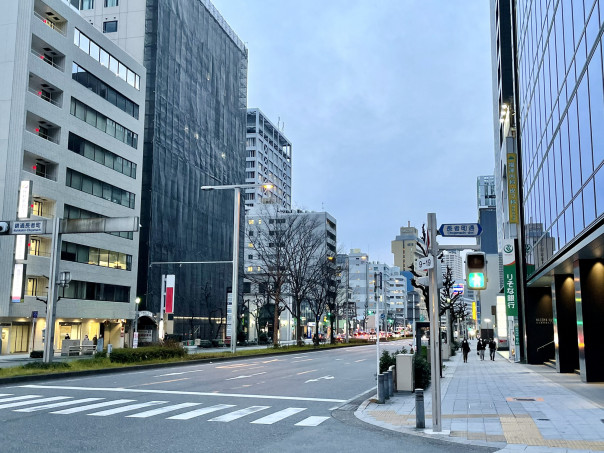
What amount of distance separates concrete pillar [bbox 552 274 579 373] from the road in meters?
11.7

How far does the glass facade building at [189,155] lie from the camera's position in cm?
7031

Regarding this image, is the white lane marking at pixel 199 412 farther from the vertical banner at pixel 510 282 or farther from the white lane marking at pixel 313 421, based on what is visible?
the vertical banner at pixel 510 282

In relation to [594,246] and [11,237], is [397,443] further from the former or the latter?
[11,237]

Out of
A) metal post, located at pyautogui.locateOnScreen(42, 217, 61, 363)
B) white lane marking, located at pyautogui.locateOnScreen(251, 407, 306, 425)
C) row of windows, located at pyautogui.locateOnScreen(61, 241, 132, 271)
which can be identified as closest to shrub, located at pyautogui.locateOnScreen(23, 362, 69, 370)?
metal post, located at pyautogui.locateOnScreen(42, 217, 61, 363)

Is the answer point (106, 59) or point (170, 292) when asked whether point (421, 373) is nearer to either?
point (170, 292)

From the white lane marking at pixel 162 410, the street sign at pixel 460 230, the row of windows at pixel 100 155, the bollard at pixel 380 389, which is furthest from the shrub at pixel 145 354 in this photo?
the row of windows at pixel 100 155

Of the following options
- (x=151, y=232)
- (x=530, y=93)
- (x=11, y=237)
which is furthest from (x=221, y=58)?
(x=530, y=93)

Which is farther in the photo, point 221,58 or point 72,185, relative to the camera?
point 221,58

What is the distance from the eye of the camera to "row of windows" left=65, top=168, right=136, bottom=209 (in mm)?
53219

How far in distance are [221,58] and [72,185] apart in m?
43.5

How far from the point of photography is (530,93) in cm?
3234

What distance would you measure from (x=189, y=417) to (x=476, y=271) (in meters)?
7.59

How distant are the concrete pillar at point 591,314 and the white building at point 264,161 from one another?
12210 centimetres

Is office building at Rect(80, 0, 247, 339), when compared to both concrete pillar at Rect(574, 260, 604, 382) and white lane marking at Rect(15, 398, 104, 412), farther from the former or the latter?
concrete pillar at Rect(574, 260, 604, 382)
